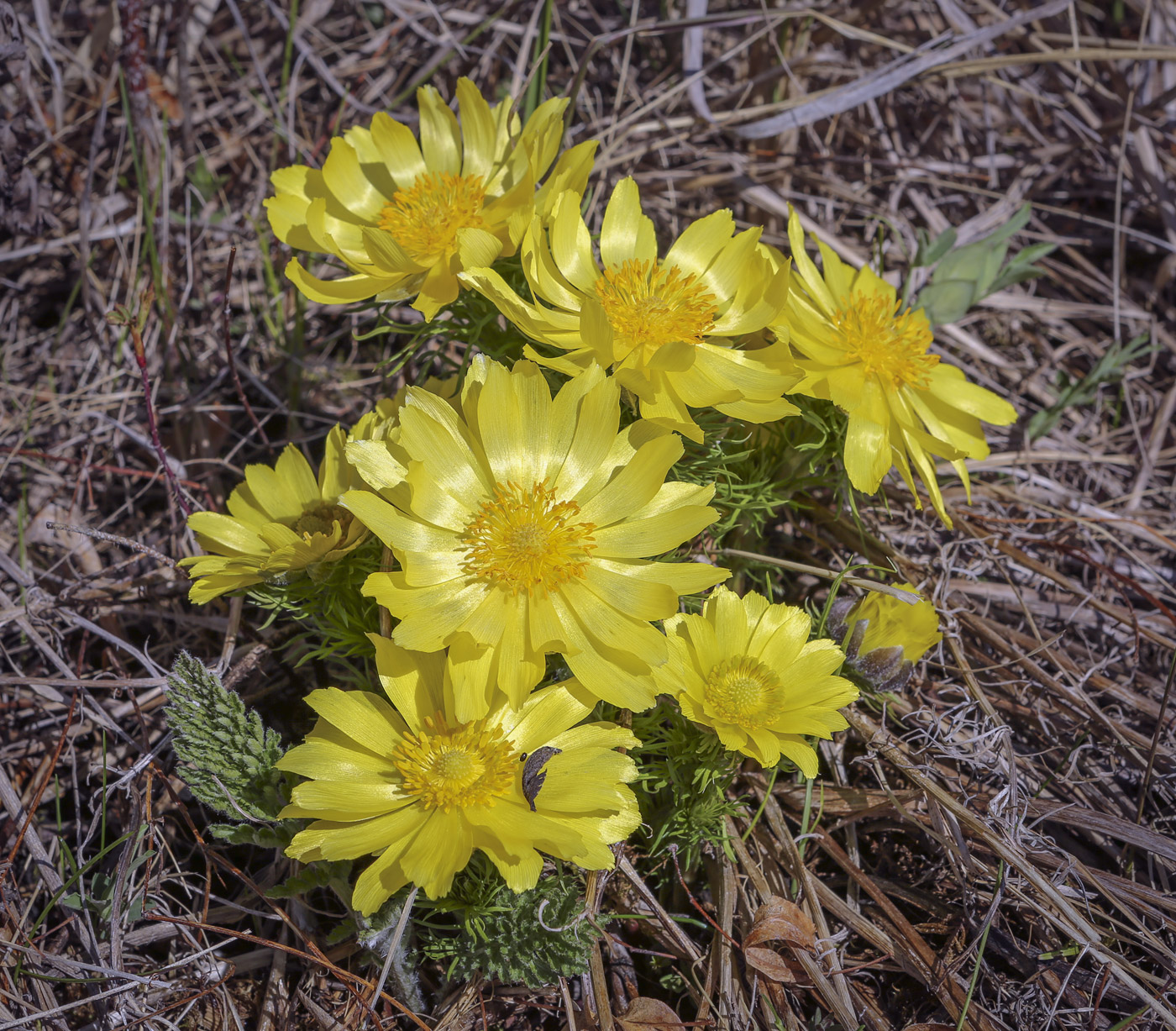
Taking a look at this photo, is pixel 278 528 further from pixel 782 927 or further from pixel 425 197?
pixel 782 927

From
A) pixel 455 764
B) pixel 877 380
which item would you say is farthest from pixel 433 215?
pixel 455 764

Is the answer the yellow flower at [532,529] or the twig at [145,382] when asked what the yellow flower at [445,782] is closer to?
the yellow flower at [532,529]

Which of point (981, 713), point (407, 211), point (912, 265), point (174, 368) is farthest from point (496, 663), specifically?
point (912, 265)

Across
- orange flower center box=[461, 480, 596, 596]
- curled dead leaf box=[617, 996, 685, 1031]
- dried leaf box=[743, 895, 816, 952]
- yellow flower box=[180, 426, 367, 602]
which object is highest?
orange flower center box=[461, 480, 596, 596]

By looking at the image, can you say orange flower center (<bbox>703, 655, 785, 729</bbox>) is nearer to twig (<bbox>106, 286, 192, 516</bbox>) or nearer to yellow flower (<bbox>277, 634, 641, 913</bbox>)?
yellow flower (<bbox>277, 634, 641, 913</bbox>)

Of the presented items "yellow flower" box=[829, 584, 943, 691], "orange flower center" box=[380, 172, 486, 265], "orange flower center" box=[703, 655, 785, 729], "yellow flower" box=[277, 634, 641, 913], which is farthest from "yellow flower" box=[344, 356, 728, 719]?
"yellow flower" box=[829, 584, 943, 691]

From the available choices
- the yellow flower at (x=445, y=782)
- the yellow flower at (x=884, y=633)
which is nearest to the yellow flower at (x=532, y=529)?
the yellow flower at (x=445, y=782)
